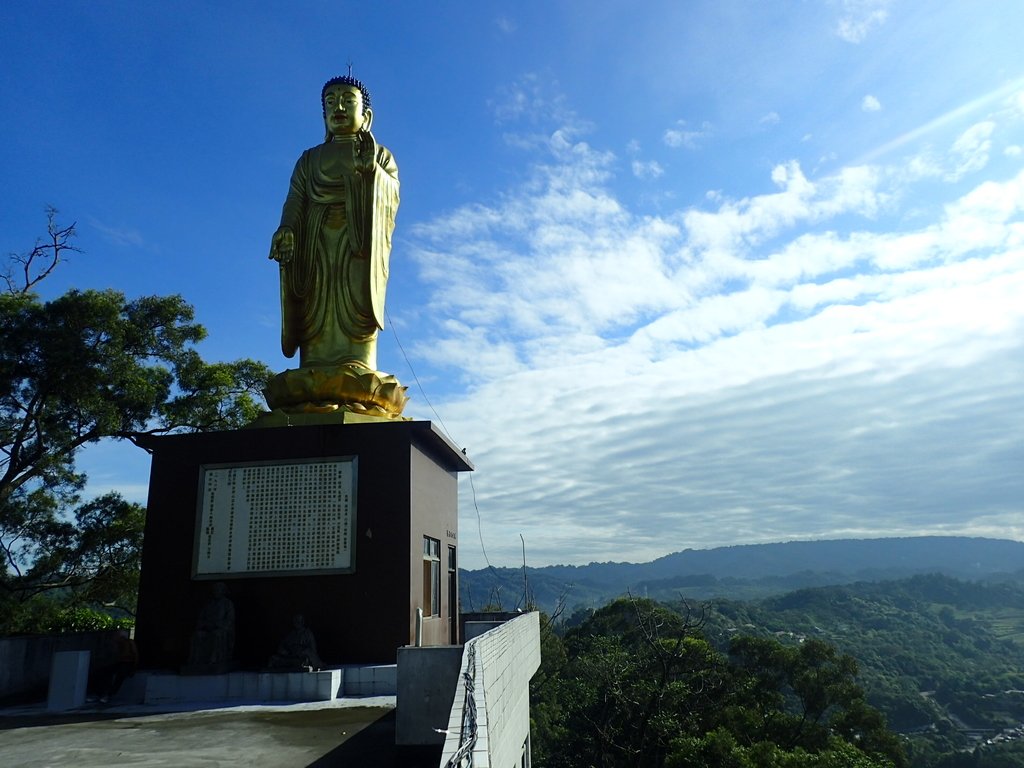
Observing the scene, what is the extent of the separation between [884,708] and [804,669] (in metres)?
27.1

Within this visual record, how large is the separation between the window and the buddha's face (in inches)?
232

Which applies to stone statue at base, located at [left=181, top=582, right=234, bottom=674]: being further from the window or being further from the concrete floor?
the window

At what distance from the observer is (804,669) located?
21562 mm

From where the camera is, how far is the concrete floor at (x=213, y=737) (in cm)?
512

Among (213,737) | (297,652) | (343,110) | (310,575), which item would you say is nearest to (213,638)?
(297,652)

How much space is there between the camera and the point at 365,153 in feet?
34.6

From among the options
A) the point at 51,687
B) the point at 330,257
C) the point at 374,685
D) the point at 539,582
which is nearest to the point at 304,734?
the point at 374,685

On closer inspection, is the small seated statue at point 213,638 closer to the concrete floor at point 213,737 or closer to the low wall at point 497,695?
the concrete floor at point 213,737

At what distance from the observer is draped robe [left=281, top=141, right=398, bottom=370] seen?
10266 millimetres

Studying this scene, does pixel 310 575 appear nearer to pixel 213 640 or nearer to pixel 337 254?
pixel 213 640

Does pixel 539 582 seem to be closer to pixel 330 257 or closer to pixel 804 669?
pixel 804 669

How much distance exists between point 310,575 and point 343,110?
647 cm

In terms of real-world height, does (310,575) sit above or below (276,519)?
below

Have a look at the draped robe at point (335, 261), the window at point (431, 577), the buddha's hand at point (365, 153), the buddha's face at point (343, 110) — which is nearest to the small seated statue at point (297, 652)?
the window at point (431, 577)
